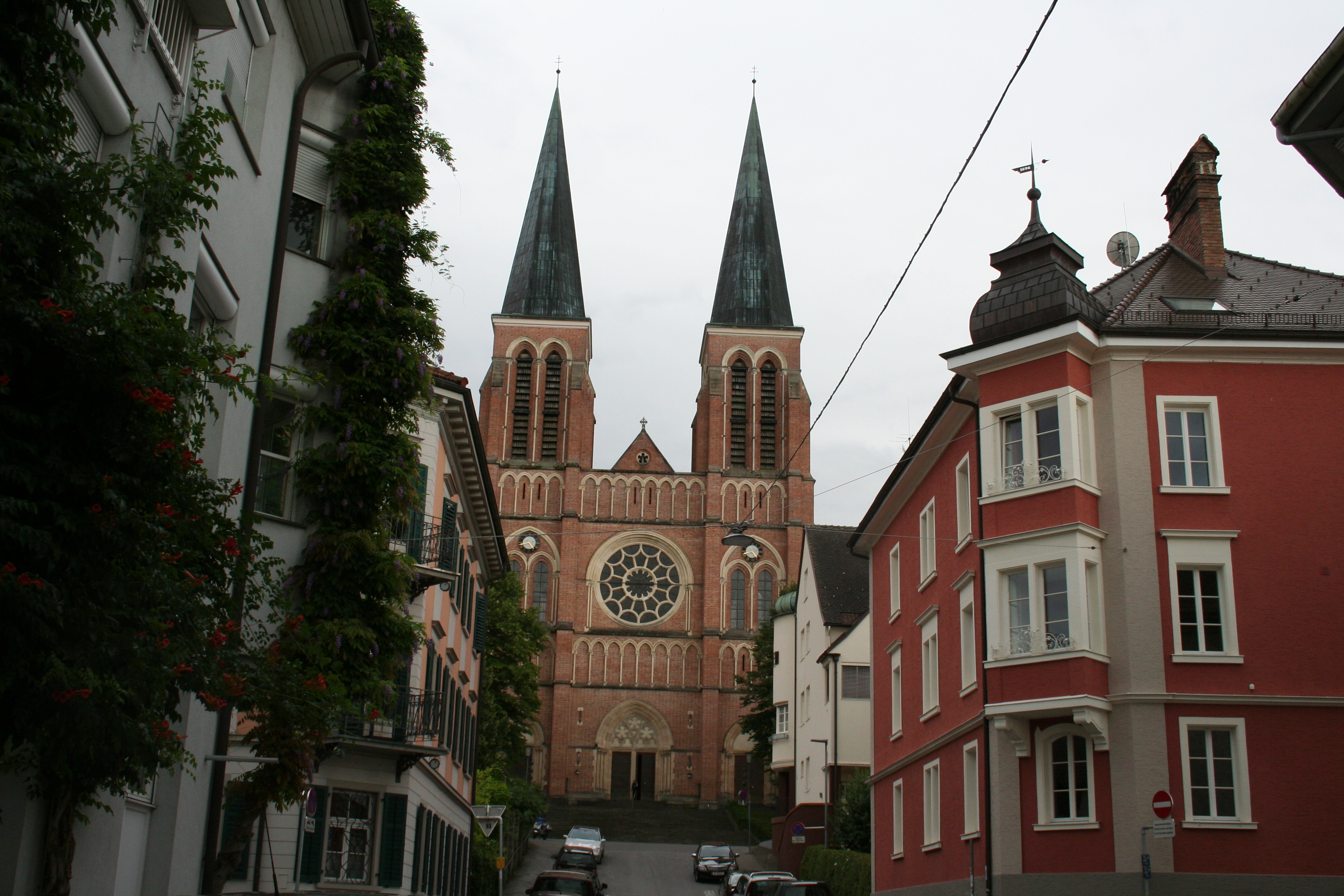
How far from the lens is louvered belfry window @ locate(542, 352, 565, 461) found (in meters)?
67.1

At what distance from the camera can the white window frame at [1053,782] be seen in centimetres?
1738

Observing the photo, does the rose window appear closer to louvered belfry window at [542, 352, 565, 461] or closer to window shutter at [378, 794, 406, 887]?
louvered belfry window at [542, 352, 565, 461]

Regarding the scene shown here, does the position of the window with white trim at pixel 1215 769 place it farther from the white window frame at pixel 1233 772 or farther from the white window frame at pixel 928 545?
the white window frame at pixel 928 545

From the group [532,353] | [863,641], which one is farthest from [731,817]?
[532,353]

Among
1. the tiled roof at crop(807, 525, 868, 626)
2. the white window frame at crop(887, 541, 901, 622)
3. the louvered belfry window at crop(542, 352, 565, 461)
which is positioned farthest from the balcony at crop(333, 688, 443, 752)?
the louvered belfry window at crop(542, 352, 565, 461)

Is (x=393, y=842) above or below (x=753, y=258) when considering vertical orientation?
below

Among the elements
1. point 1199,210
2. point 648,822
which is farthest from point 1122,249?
point 648,822

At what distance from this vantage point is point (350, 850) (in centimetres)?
1977

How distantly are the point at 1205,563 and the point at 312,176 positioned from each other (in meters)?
12.7

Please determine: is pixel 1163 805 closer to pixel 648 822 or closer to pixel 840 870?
pixel 840 870

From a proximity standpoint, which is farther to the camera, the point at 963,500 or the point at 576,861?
the point at 576,861

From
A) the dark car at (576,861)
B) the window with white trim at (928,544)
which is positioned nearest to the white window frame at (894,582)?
the window with white trim at (928,544)

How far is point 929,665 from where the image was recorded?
77.2ft

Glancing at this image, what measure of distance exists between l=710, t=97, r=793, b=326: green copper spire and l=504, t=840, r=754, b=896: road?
2902 centimetres
